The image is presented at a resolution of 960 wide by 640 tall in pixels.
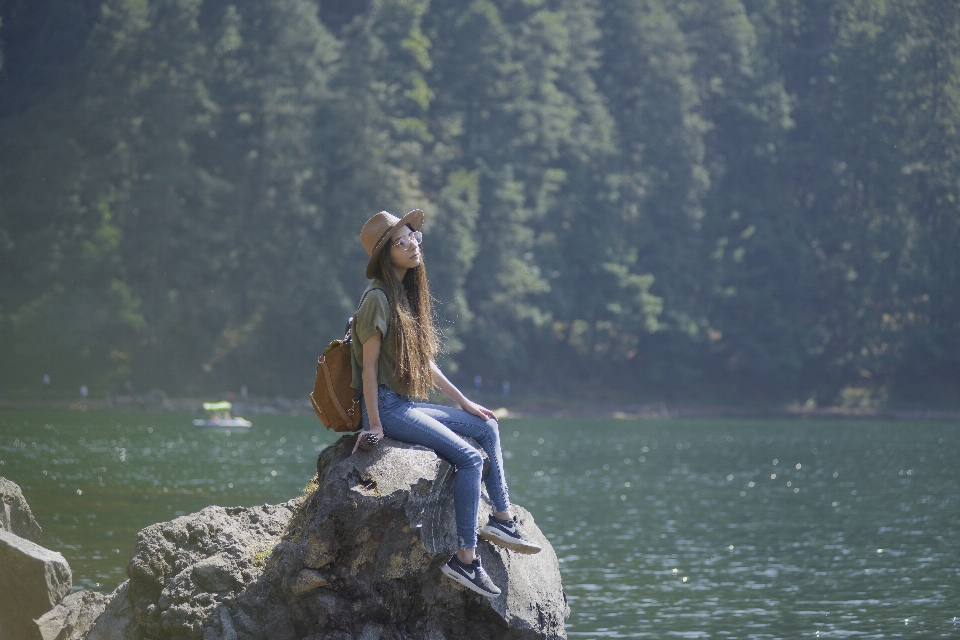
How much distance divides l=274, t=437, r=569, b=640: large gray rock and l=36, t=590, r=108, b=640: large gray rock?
8.30ft

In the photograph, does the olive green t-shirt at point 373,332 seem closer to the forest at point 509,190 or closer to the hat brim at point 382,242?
the hat brim at point 382,242

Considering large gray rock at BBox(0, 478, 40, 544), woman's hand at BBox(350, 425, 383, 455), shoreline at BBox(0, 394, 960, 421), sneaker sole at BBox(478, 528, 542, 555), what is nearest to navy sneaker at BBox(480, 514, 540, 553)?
sneaker sole at BBox(478, 528, 542, 555)

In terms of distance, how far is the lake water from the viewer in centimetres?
1566

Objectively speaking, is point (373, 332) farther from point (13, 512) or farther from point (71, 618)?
Result: point (13, 512)

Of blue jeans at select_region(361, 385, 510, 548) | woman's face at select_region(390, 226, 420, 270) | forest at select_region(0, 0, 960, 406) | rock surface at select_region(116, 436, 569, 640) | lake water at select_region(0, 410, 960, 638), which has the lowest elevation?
lake water at select_region(0, 410, 960, 638)

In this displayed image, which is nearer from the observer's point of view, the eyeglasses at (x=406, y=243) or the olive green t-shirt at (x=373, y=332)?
the olive green t-shirt at (x=373, y=332)

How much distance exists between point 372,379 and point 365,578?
1.26m

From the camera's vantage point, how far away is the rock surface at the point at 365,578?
8.13 meters

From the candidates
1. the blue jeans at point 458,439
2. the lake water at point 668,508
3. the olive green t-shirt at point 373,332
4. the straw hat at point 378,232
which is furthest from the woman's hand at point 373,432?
the lake water at point 668,508

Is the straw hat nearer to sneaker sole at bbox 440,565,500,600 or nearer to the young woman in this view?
the young woman

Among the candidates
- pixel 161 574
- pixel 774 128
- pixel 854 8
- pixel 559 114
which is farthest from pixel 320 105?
pixel 161 574

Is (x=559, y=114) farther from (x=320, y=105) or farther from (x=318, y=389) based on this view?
→ (x=318, y=389)

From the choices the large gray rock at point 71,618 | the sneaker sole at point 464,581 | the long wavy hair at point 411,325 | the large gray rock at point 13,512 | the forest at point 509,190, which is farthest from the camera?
the forest at point 509,190

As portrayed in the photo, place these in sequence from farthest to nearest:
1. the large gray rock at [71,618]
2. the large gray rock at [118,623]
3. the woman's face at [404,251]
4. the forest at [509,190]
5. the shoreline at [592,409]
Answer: the forest at [509,190]
the shoreline at [592,409]
the large gray rock at [71,618]
the large gray rock at [118,623]
the woman's face at [404,251]
